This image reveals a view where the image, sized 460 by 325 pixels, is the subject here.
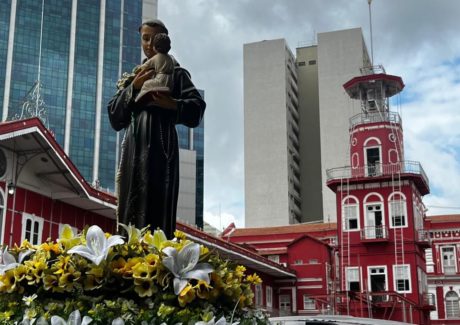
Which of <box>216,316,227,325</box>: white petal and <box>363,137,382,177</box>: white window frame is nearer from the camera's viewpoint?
<box>216,316,227,325</box>: white petal

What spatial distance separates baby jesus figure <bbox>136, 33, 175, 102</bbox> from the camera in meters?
5.29

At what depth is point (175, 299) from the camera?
3.47 meters

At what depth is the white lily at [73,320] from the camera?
10.6 feet

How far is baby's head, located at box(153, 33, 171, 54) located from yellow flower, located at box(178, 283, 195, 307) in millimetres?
2617

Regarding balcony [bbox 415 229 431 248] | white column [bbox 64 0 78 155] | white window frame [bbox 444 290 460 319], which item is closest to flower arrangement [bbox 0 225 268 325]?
balcony [bbox 415 229 431 248]

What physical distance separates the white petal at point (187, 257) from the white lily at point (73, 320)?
1.69 feet

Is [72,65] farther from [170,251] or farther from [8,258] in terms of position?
[170,251]

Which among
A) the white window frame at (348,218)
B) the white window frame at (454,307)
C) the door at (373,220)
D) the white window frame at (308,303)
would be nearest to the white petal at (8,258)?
the door at (373,220)

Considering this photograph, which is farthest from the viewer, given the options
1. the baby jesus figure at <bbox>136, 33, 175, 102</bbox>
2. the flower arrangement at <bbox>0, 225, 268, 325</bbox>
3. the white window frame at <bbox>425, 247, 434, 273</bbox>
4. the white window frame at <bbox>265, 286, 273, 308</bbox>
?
the white window frame at <bbox>425, 247, 434, 273</bbox>

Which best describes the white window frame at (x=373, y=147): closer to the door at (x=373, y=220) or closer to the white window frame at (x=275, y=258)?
the door at (x=373, y=220)

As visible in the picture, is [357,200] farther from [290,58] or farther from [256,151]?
[290,58]

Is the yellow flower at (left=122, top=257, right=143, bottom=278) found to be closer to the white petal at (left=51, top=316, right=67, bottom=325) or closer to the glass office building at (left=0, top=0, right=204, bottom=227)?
the white petal at (left=51, top=316, right=67, bottom=325)

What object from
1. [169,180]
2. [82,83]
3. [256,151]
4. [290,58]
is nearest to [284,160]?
[256,151]

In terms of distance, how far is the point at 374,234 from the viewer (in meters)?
41.5
